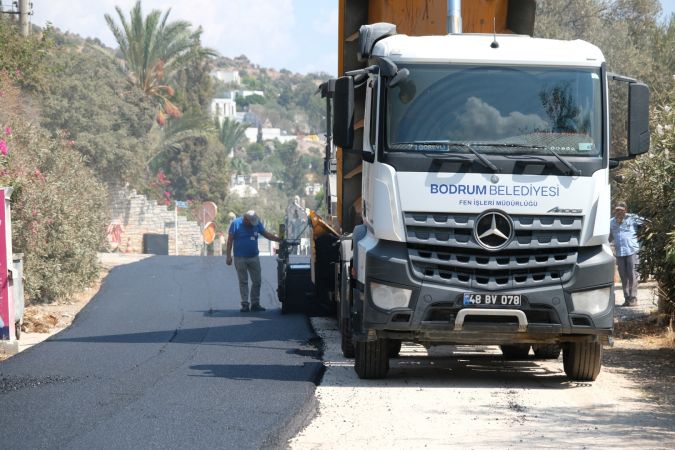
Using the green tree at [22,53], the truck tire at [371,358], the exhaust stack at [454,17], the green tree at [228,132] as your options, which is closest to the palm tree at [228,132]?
the green tree at [228,132]

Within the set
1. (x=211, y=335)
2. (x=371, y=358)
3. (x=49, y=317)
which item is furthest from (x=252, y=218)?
(x=371, y=358)

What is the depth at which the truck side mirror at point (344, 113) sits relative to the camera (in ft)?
33.3

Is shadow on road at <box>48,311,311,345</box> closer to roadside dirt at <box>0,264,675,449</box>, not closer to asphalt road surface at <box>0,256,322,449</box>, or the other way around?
asphalt road surface at <box>0,256,322,449</box>

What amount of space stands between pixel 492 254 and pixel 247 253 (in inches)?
361

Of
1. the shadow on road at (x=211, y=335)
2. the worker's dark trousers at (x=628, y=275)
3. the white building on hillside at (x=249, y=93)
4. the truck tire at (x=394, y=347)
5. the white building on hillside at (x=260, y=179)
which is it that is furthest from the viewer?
the white building on hillside at (x=249, y=93)

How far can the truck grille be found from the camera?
9.91 m

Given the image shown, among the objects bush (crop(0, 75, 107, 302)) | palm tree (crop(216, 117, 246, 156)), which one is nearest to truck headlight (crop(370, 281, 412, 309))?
bush (crop(0, 75, 107, 302))

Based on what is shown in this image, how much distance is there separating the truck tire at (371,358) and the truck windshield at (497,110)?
1.84 meters

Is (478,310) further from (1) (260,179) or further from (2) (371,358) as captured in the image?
(1) (260,179)

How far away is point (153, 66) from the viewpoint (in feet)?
166

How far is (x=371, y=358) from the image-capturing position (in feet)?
34.8

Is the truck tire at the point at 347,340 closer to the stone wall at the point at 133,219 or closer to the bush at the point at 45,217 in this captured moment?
the bush at the point at 45,217

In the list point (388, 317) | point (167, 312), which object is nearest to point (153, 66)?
point (167, 312)

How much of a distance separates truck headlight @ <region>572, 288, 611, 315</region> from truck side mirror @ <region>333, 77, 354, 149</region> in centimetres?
237
